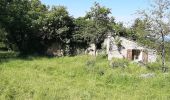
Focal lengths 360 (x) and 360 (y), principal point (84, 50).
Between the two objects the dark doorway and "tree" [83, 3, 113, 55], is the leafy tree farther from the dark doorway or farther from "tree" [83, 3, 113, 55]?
the dark doorway

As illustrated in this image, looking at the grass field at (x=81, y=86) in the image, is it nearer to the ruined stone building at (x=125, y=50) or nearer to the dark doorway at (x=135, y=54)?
the ruined stone building at (x=125, y=50)

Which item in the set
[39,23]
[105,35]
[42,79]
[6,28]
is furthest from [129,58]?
[42,79]

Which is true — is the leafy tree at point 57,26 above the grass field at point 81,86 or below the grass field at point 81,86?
above

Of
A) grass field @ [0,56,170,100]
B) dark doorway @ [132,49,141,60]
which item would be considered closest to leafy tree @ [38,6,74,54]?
dark doorway @ [132,49,141,60]

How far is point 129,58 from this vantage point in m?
31.4

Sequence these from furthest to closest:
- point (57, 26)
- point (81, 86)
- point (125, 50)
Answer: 1. point (57, 26)
2. point (125, 50)
3. point (81, 86)

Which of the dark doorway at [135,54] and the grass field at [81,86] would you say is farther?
the dark doorway at [135,54]

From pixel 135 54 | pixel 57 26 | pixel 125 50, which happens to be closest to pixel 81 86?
pixel 135 54

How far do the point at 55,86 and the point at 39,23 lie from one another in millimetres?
19240

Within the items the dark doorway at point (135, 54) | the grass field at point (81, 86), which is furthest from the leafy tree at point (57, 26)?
the grass field at point (81, 86)

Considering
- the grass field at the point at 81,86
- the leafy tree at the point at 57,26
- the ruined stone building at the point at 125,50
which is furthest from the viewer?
the leafy tree at the point at 57,26

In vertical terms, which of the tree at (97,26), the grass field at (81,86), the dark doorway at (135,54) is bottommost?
the grass field at (81,86)

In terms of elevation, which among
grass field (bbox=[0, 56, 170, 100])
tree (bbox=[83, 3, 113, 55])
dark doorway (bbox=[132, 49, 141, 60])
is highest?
tree (bbox=[83, 3, 113, 55])

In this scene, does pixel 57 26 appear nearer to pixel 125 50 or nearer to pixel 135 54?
pixel 125 50
